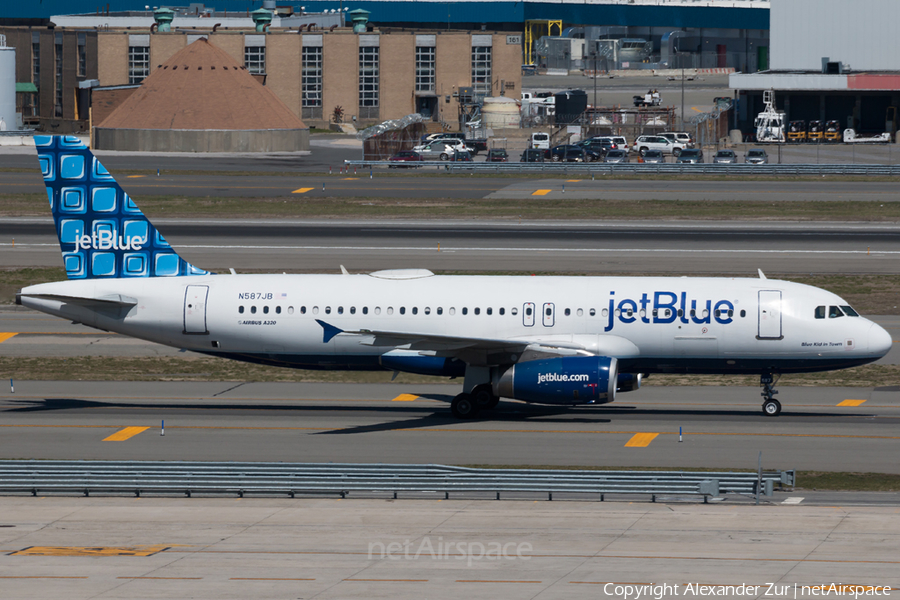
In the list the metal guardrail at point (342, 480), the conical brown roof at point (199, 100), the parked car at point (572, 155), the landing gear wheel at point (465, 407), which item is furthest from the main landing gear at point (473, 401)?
the conical brown roof at point (199, 100)

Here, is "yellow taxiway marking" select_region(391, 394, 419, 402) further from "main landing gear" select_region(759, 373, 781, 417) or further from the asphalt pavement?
the asphalt pavement

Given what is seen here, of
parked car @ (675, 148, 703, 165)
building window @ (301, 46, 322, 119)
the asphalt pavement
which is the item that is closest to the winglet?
the asphalt pavement

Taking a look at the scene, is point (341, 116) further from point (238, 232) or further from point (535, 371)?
point (535, 371)

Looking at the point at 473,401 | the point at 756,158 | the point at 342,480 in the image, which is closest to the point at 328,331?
the point at 473,401

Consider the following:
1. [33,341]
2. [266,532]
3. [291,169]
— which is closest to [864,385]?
[266,532]

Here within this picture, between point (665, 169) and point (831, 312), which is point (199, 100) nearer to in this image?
point (665, 169)

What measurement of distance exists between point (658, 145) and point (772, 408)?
279 feet

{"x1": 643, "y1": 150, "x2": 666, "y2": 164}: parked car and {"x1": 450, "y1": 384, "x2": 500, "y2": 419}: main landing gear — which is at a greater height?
{"x1": 643, "y1": 150, "x2": 666, "y2": 164}: parked car

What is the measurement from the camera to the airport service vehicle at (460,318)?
3453 centimetres

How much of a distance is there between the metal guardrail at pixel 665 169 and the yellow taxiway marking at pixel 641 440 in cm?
6671

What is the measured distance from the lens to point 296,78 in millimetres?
150625

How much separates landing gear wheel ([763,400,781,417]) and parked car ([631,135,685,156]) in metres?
82.7

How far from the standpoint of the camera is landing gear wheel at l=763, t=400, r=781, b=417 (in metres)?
35.5

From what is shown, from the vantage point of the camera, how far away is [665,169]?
9819cm
